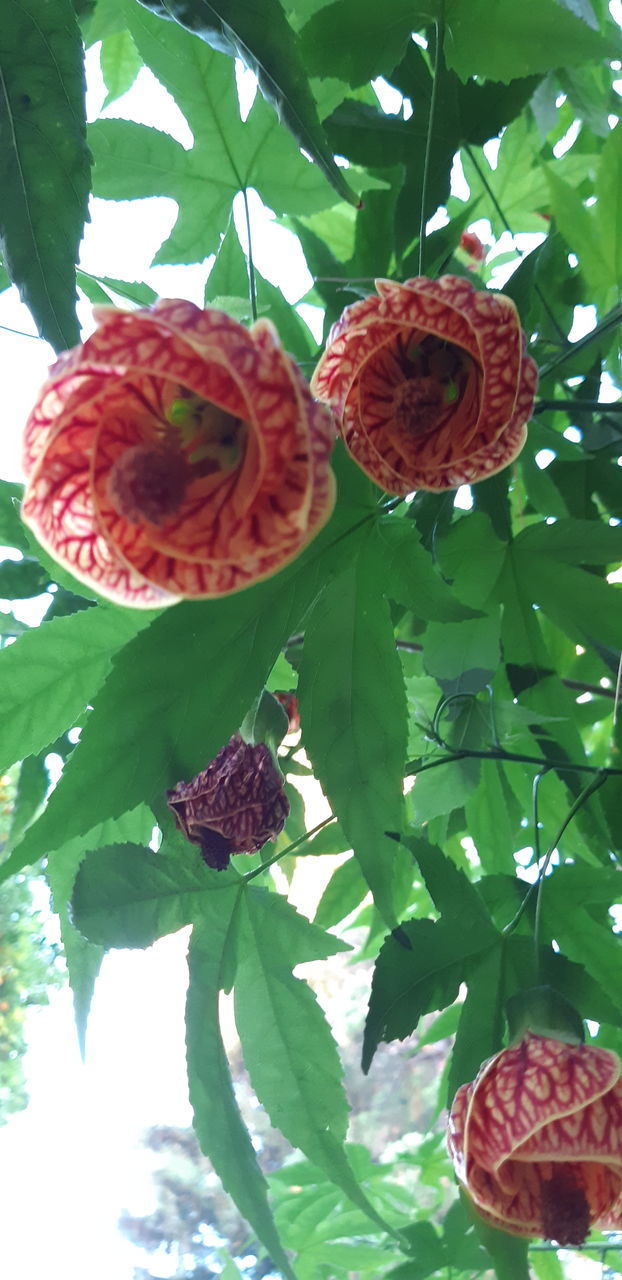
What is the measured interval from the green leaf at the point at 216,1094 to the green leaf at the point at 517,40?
40 centimetres

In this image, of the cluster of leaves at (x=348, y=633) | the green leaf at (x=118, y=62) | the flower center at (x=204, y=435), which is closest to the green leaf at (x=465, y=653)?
the cluster of leaves at (x=348, y=633)

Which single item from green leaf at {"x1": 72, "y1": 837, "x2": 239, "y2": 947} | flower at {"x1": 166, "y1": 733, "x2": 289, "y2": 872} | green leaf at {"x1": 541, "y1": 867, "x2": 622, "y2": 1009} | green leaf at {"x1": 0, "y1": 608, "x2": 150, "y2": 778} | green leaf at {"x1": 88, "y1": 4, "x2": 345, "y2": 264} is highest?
green leaf at {"x1": 88, "y1": 4, "x2": 345, "y2": 264}

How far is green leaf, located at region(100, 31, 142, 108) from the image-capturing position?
2.62ft

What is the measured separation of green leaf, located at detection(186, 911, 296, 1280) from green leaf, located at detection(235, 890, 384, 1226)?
22 mm

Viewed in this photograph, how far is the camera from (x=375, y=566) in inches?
17.0

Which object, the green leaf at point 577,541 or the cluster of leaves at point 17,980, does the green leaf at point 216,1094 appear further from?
the cluster of leaves at point 17,980

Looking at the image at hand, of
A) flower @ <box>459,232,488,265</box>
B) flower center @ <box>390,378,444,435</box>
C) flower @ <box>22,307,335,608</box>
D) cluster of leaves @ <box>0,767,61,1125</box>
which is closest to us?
flower @ <box>22,307,335,608</box>

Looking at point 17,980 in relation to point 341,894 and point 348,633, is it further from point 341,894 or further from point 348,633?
point 348,633

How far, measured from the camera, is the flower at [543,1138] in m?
0.39

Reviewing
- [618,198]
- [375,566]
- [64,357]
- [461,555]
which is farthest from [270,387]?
[618,198]

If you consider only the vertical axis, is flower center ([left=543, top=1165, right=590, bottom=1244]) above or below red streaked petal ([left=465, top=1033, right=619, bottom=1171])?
below

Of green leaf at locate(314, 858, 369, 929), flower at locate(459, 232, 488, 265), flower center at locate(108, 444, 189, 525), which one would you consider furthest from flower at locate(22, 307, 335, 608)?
flower at locate(459, 232, 488, 265)

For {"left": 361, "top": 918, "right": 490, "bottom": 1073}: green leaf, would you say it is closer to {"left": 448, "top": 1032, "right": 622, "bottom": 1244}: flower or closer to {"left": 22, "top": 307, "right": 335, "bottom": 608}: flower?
{"left": 448, "top": 1032, "right": 622, "bottom": 1244}: flower

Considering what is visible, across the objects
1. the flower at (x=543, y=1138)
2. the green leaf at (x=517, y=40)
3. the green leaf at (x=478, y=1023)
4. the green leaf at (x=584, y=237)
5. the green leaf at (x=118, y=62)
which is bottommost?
the flower at (x=543, y=1138)
